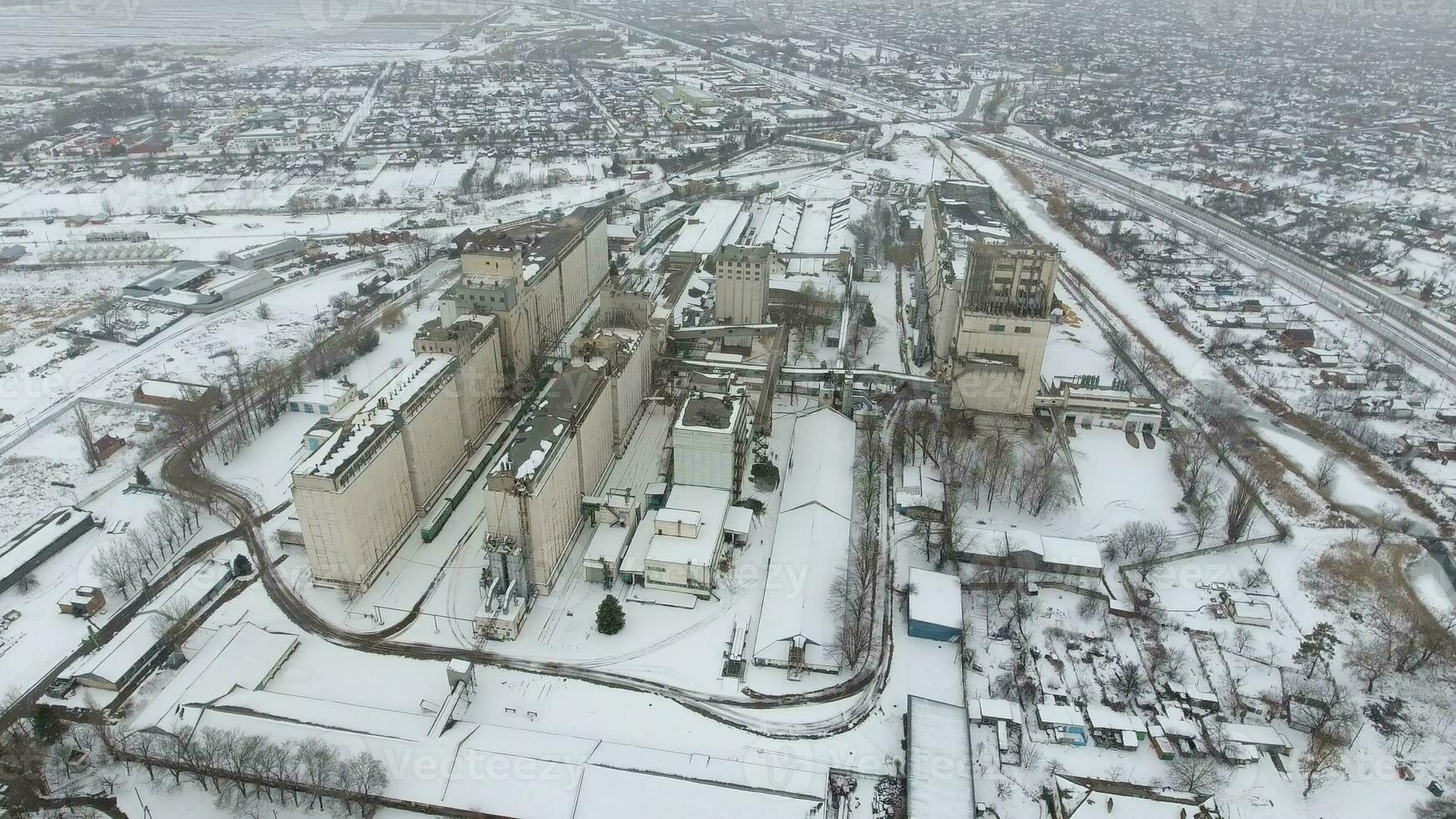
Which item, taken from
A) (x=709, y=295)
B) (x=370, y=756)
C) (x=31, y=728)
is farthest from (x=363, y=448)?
(x=709, y=295)

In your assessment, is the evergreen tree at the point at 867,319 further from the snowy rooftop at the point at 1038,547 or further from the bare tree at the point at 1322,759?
the bare tree at the point at 1322,759

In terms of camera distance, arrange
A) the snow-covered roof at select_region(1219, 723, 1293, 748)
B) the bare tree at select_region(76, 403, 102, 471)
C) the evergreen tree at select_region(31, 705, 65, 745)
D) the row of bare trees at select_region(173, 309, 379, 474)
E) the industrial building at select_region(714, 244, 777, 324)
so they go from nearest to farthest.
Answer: the evergreen tree at select_region(31, 705, 65, 745) < the snow-covered roof at select_region(1219, 723, 1293, 748) < the bare tree at select_region(76, 403, 102, 471) < the row of bare trees at select_region(173, 309, 379, 474) < the industrial building at select_region(714, 244, 777, 324)

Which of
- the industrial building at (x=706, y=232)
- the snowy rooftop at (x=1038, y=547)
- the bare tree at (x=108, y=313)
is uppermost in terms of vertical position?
the industrial building at (x=706, y=232)

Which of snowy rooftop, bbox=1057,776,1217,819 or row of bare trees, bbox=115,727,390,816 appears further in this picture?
snowy rooftop, bbox=1057,776,1217,819

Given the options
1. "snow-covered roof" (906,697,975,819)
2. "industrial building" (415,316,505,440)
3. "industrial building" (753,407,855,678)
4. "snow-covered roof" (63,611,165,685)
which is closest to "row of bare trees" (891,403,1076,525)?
"industrial building" (753,407,855,678)

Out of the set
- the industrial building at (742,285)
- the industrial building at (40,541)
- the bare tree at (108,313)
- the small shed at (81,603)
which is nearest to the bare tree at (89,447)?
the industrial building at (40,541)

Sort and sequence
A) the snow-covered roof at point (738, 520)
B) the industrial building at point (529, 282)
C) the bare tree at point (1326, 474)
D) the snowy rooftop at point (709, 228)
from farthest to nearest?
the snowy rooftop at point (709, 228) → the industrial building at point (529, 282) → the bare tree at point (1326, 474) → the snow-covered roof at point (738, 520)

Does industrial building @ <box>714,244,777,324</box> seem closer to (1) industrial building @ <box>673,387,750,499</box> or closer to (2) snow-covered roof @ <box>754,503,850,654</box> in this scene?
(1) industrial building @ <box>673,387,750,499</box>
